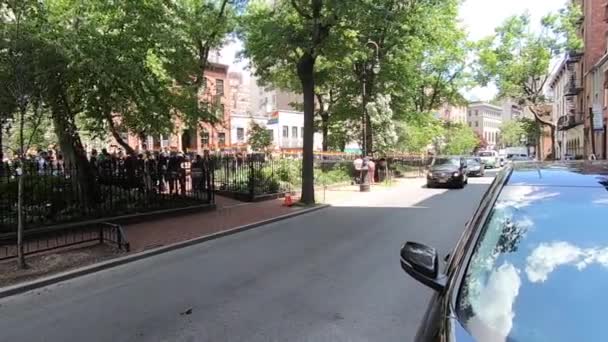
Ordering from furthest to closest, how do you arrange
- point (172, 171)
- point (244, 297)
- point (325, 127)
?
point (325, 127) → point (172, 171) → point (244, 297)

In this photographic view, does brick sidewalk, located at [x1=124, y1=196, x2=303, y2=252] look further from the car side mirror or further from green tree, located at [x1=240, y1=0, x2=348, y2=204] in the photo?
the car side mirror

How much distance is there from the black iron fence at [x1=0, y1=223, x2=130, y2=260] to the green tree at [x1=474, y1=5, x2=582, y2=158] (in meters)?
39.3

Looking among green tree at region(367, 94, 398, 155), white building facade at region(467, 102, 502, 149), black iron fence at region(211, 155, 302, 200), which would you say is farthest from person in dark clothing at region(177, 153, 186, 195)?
white building facade at region(467, 102, 502, 149)

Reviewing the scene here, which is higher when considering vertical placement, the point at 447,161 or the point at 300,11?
the point at 300,11

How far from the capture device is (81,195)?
504 inches

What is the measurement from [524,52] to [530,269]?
152 feet

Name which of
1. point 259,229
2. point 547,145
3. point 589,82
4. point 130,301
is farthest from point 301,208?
point 547,145

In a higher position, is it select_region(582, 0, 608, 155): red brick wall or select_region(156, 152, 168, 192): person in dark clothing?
select_region(582, 0, 608, 155): red brick wall

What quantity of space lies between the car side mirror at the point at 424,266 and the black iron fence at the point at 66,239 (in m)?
7.37

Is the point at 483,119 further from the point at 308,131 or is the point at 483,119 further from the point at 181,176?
the point at 181,176

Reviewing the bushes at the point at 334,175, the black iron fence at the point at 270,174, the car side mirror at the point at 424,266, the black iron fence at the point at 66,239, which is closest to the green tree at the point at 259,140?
the black iron fence at the point at 270,174

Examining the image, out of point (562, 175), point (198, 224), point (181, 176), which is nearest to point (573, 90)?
point (181, 176)

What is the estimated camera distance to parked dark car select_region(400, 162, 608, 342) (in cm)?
198

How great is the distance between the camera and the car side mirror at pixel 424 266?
9.14ft
